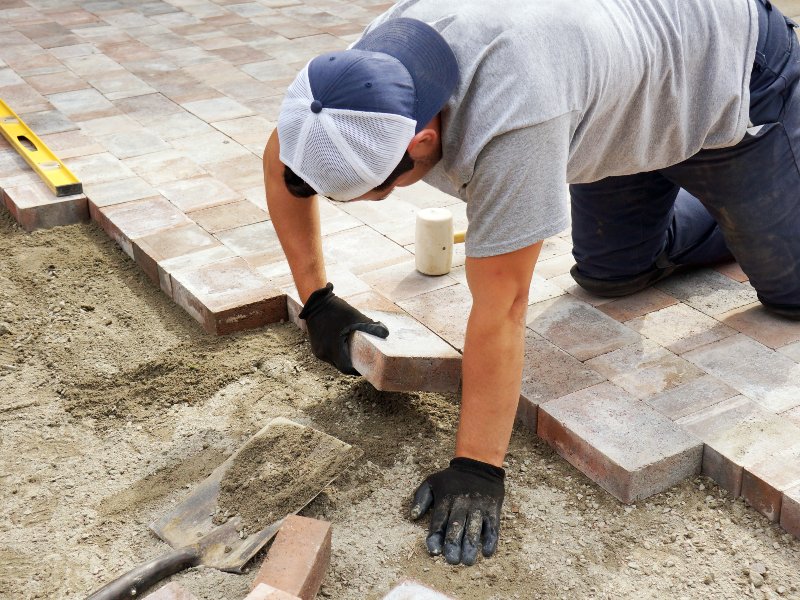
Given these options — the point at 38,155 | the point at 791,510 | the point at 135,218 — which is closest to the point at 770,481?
the point at 791,510

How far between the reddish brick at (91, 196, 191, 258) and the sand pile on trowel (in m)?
1.68

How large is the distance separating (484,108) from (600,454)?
116 cm

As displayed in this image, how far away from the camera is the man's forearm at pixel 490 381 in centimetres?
260

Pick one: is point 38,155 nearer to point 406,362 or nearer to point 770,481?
point 406,362

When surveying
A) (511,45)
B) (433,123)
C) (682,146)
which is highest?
(511,45)

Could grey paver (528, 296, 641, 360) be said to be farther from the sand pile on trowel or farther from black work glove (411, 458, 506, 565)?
the sand pile on trowel

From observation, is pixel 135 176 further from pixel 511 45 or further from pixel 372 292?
pixel 511 45

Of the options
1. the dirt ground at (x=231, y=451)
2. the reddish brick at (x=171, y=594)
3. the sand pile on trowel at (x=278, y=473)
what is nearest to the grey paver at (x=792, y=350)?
the dirt ground at (x=231, y=451)

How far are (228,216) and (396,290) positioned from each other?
41.6 inches

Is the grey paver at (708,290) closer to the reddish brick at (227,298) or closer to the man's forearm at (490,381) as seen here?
the man's forearm at (490,381)

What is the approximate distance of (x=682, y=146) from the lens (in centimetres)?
297

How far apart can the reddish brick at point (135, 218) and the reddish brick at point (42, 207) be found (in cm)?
8

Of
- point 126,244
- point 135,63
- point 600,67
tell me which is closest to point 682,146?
point 600,67

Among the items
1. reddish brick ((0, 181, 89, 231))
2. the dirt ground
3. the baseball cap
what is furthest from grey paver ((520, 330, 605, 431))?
reddish brick ((0, 181, 89, 231))
